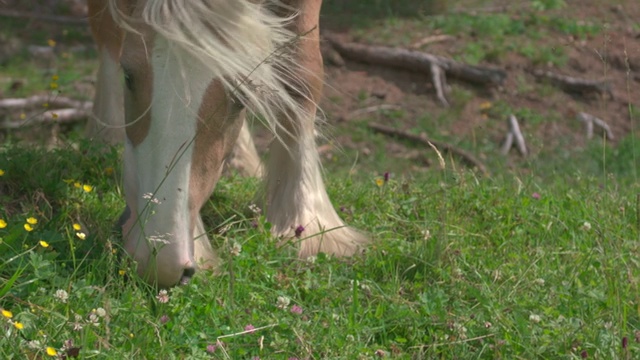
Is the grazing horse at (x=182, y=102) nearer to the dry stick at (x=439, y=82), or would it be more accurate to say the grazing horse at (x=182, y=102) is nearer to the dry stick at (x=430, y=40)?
the dry stick at (x=439, y=82)

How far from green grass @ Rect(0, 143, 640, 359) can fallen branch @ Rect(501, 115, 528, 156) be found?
275 centimetres

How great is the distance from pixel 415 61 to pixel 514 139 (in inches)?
51.2

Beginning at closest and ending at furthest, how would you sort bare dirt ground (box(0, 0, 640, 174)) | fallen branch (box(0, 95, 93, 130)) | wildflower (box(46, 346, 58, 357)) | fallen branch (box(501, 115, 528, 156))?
wildflower (box(46, 346, 58, 357)), fallen branch (box(0, 95, 93, 130)), fallen branch (box(501, 115, 528, 156)), bare dirt ground (box(0, 0, 640, 174))

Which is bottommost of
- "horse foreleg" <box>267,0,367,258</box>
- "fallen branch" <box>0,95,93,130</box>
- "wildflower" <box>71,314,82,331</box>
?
"fallen branch" <box>0,95,93,130</box>

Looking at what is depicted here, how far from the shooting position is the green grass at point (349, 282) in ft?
10.00

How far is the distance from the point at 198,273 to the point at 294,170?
1070 millimetres

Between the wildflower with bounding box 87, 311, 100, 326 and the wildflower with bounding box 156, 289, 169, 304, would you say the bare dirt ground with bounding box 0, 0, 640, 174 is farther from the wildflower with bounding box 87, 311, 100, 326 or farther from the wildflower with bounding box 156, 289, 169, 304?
the wildflower with bounding box 87, 311, 100, 326

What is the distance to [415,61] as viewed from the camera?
8.43 m

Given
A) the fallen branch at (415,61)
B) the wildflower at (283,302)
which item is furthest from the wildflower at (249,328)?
the fallen branch at (415,61)

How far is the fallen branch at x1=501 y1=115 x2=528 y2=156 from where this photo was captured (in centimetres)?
743

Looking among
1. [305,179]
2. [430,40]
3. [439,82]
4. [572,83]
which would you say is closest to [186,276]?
[305,179]

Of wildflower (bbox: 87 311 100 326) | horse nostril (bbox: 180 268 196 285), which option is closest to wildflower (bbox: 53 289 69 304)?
wildflower (bbox: 87 311 100 326)

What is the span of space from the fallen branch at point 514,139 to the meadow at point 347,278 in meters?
2.20

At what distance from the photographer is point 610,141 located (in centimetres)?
767
